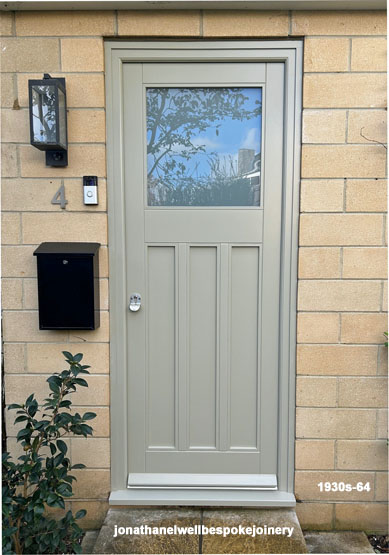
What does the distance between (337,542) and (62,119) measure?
2.54m

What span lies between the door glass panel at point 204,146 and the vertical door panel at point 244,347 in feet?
1.04

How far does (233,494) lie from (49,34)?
2506 millimetres

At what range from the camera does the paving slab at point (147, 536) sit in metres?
1.99

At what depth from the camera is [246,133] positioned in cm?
217

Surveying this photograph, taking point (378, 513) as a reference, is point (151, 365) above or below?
above

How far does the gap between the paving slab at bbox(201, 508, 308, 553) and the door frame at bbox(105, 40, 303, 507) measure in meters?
0.05

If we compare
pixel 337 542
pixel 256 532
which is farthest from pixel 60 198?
pixel 337 542

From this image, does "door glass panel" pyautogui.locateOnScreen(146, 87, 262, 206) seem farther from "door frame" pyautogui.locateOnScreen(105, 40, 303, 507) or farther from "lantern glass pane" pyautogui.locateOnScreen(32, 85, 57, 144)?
"lantern glass pane" pyautogui.locateOnScreen(32, 85, 57, 144)

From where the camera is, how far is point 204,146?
2.18 metres

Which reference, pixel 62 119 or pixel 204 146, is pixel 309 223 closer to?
pixel 204 146

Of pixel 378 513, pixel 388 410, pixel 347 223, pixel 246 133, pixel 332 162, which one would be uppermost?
pixel 246 133

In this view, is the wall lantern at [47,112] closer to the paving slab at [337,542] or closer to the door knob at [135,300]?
the door knob at [135,300]

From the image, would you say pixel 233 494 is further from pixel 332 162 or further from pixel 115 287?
pixel 332 162

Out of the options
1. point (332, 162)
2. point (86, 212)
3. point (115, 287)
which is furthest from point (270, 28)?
point (115, 287)
